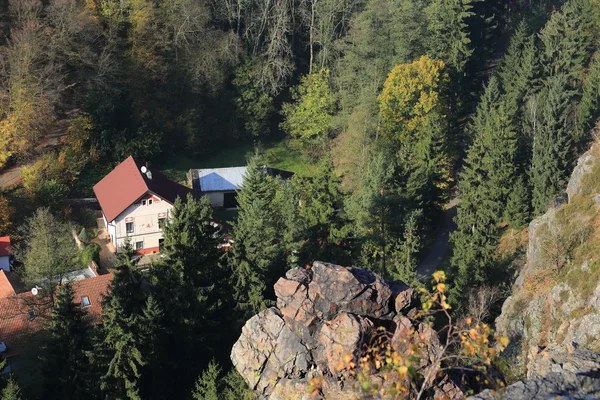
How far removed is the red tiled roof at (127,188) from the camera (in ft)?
160

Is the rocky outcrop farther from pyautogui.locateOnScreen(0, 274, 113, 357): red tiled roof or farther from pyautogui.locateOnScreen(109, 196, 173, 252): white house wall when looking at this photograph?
pyautogui.locateOnScreen(109, 196, 173, 252): white house wall

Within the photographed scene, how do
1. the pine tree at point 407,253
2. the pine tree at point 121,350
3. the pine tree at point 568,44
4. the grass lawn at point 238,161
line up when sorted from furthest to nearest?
the grass lawn at point 238,161 < the pine tree at point 568,44 < the pine tree at point 407,253 < the pine tree at point 121,350

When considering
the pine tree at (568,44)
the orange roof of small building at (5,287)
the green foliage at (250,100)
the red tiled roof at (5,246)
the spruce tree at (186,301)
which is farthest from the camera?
the green foliage at (250,100)

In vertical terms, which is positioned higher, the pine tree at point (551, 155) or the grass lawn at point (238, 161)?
the pine tree at point (551, 155)

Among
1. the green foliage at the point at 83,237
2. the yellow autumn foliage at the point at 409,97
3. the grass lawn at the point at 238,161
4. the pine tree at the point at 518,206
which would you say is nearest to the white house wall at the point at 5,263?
the green foliage at the point at 83,237

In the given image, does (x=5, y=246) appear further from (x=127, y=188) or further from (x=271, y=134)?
(x=271, y=134)

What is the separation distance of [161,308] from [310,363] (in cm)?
989

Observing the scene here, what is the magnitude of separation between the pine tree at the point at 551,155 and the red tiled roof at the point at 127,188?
81.8 feet

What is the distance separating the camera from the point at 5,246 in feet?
149

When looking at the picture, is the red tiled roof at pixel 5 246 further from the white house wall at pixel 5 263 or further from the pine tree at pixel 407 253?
the pine tree at pixel 407 253

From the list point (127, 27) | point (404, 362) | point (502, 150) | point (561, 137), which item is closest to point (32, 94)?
point (127, 27)

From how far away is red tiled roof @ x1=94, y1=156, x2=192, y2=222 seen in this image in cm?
4884

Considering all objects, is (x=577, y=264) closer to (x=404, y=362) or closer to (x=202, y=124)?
(x=404, y=362)

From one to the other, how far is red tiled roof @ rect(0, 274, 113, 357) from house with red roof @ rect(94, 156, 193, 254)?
388 inches
